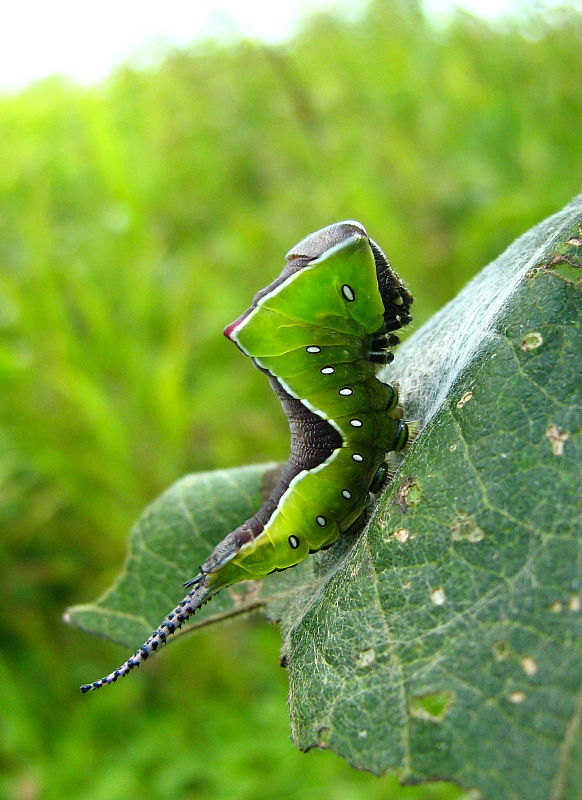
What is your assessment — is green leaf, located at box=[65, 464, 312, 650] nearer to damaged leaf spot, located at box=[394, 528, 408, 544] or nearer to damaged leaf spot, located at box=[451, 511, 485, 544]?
damaged leaf spot, located at box=[394, 528, 408, 544]

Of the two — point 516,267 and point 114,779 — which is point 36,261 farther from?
point 516,267

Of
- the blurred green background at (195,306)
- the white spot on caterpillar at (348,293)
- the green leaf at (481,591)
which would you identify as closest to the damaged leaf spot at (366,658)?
the green leaf at (481,591)

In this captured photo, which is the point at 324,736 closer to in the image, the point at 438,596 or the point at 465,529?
the point at 438,596

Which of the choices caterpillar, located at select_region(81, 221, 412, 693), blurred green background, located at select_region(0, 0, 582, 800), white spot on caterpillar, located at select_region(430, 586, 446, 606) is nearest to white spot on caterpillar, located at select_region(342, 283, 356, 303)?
caterpillar, located at select_region(81, 221, 412, 693)

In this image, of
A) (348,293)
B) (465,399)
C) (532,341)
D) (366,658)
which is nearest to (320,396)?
(348,293)

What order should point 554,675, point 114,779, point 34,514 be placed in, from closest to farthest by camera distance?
point 554,675
point 114,779
point 34,514

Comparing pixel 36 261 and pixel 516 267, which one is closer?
pixel 516 267

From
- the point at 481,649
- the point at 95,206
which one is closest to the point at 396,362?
the point at 481,649
